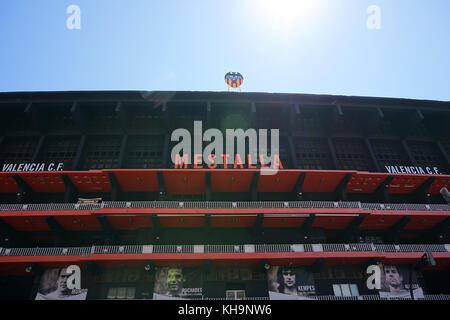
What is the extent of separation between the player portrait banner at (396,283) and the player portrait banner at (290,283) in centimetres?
652

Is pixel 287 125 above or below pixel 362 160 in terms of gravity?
above

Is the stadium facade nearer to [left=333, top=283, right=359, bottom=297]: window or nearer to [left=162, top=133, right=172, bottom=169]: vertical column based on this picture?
[left=333, top=283, right=359, bottom=297]: window

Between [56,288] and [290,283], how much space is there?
20.1 metres

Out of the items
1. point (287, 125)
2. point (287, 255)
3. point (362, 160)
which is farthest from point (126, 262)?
point (362, 160)

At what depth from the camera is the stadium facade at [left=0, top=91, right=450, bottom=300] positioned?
921 inches

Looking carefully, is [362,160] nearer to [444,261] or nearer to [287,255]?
[444,261]

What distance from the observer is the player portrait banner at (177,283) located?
2297 centimetres

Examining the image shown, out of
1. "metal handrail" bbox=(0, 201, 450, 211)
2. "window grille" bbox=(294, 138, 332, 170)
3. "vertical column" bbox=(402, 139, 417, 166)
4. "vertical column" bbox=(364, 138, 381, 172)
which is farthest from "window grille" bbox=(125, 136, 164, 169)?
"vertical column" bbox=(402, 139, 417, 166)

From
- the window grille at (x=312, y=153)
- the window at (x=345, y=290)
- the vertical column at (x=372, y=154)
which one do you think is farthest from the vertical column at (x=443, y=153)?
the window at (x=345, y=290)

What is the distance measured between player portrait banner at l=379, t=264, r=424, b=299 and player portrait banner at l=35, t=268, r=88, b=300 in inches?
1030

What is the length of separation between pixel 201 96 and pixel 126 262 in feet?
60.5

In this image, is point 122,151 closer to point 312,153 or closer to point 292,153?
point 292,153
